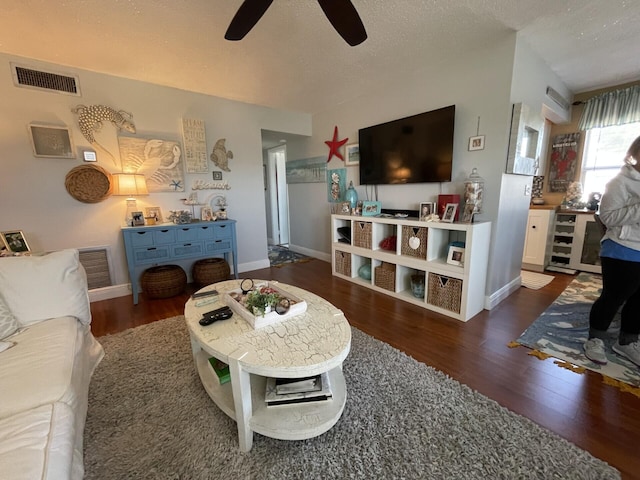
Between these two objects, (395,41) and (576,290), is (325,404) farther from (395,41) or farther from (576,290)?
(576,290)

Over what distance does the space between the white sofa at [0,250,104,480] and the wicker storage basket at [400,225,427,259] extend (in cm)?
249

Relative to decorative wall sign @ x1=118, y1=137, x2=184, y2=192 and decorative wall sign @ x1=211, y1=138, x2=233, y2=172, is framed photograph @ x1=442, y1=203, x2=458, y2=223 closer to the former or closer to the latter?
decorative wall sign @ x1=211, y1=138, x2=233, y2=172

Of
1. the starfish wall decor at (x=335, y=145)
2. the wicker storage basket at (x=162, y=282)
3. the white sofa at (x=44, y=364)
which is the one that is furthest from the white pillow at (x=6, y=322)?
the starfish wall decor at (x=335, y=145)

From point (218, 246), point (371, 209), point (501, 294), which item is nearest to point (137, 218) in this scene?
point (218, 246)

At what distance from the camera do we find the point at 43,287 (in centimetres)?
146

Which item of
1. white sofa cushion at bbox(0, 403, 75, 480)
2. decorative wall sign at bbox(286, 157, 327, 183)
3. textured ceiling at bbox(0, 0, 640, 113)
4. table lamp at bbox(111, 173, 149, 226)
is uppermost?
textured ceiling at bbox(0, 0, 640, 113)

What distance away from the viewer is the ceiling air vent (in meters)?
2.32

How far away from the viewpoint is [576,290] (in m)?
2.85

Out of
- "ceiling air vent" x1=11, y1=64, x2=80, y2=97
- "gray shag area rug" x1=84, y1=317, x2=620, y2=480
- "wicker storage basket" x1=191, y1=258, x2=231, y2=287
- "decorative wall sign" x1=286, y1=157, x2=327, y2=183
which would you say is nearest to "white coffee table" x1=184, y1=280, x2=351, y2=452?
"gray shag area rug" x1=84, y1=317, x2=620, y2=480

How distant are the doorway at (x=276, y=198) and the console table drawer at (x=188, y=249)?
8.40 ft

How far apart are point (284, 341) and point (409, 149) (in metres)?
2.40

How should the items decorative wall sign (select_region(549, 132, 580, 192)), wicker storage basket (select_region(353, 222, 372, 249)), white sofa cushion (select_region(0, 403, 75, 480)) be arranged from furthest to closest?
1. decorative wall sign (select_region(549, 132, 580, 192))
2. wicker storage basket (select_region(353, 222, 372, 249))
3. white sofa cushion (select_region(0, 403, 75, 480))

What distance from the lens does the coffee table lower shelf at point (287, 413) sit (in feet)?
3.58

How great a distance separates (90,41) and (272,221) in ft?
12.4
